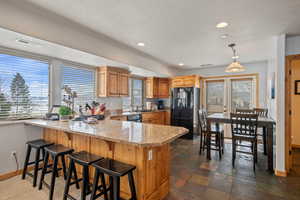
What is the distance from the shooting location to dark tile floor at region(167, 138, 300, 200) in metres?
2.11

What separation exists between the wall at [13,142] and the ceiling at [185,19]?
2.04 m

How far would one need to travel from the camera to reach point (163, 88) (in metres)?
5.95


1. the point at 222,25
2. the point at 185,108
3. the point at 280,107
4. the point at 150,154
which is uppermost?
the point at 222,25

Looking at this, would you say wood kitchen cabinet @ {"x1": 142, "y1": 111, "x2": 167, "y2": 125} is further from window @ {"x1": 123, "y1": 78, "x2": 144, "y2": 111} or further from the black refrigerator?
window @ {"x1": 123, "y1": 78, "x2": 144, "y2": 111}

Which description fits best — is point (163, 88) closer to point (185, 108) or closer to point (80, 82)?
point (185, 108)

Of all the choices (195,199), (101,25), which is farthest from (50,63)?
(195,199)

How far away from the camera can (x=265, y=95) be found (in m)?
4.77

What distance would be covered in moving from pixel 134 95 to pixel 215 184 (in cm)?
388

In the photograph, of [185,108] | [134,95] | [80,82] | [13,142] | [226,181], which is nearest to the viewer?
[226,181]

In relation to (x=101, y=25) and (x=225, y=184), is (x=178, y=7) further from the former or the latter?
(x=225, y=184)

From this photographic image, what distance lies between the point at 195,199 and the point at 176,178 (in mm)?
541

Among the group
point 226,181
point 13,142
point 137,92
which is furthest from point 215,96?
point 13,142

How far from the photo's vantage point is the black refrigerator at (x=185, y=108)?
5.04 metres

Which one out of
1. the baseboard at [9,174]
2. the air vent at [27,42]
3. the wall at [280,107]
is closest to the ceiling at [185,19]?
the wall at [280,107]
